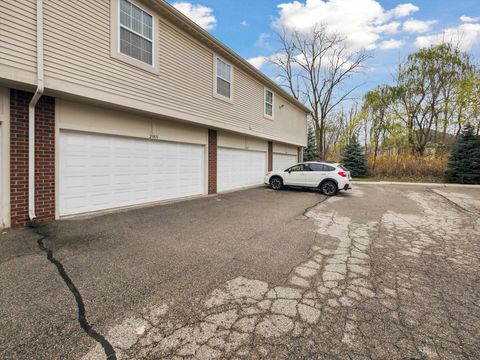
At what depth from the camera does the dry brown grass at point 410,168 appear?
19.5 meters

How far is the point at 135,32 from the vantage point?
6.43 metres

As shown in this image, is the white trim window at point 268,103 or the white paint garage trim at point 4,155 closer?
the white paint garage trim at point 4,155

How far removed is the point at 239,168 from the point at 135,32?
7.06m

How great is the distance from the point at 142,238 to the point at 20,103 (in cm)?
363

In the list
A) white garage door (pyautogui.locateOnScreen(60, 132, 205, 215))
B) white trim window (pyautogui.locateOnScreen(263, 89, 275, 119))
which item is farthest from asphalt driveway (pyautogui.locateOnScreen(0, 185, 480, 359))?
white trim window (pyautogui.locateOnScreen(263, 89, 275, 119))

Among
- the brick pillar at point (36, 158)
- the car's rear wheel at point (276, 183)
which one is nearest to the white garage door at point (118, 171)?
the brick pillar at point (36, 158)

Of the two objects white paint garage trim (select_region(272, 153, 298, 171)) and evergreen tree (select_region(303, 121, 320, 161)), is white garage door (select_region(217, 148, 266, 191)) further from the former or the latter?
evergreen tree (select_region(303, 121, 320, 161))

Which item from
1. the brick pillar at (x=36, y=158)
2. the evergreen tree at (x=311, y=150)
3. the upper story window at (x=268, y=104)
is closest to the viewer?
the brick pillar at (x=36, y=158)

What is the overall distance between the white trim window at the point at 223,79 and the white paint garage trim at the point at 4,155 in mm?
6032

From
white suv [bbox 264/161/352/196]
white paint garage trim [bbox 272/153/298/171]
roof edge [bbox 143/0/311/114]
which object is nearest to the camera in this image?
roof edge [bbox 143/0/311/114]

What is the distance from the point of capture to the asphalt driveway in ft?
6.63

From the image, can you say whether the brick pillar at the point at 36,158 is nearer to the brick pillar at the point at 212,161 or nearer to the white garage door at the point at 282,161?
the brick pillar at the point at 212,161

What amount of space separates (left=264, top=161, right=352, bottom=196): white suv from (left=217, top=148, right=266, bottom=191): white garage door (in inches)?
49.8

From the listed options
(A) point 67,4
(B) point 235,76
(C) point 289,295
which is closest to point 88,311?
(C) point 289,295
